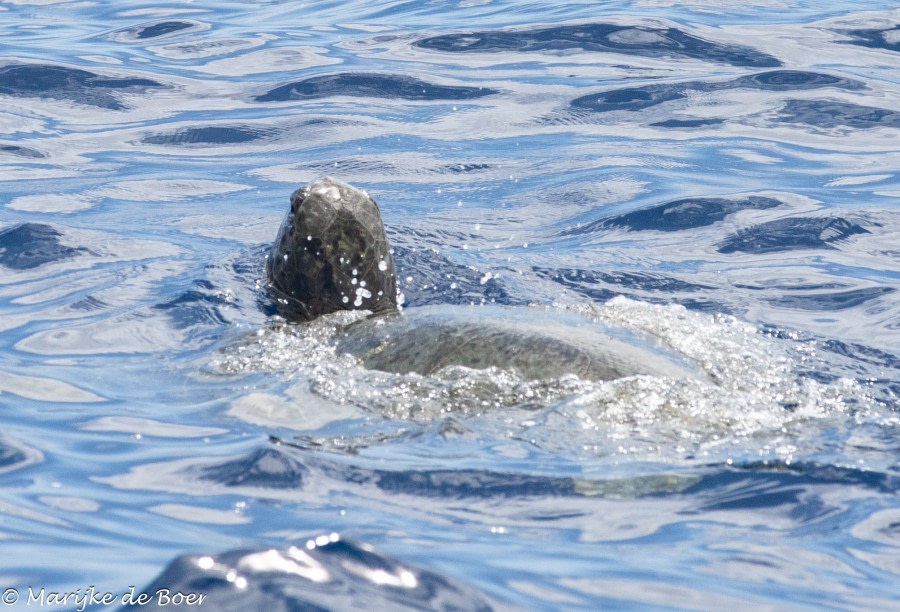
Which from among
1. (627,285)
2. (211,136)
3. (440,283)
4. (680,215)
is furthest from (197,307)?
(211,136)

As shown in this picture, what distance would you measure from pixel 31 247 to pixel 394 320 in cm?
375

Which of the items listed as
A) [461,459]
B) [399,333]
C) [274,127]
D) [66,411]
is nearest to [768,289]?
[399,333]

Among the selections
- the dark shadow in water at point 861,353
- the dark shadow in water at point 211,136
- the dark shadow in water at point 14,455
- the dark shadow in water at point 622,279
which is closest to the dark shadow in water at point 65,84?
the dark shadow in water at point 211,136

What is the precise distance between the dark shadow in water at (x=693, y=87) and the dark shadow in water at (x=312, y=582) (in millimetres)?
9692

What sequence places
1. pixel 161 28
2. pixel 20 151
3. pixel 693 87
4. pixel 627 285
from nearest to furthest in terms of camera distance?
pixel 627 285
pixel 20 151
pixel 693 87
pixel 161 28

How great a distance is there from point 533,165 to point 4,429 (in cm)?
676

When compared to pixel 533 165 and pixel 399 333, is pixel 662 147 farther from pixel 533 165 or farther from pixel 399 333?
pixel 399 333

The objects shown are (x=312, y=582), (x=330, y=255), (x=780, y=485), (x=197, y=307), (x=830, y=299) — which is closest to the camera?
(x=312, y=582)

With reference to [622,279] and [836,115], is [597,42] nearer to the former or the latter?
[836,115]

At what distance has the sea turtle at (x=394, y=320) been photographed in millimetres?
5965

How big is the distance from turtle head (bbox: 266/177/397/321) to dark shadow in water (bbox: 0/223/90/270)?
220 centimetres

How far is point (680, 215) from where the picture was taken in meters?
10.1

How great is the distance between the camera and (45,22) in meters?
17.6

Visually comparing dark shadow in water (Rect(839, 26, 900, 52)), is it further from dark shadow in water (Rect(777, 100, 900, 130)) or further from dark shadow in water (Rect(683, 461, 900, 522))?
dark shadow in water (Rect(683, 461, 900, 522))
